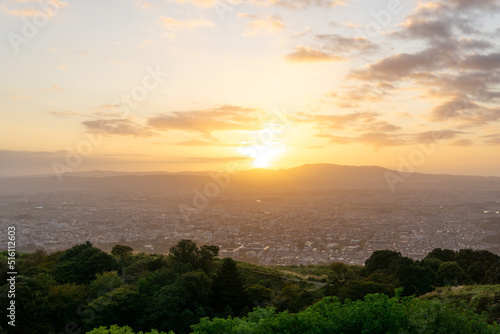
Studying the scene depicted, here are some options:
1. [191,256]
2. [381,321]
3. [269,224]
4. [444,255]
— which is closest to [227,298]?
[191,256]

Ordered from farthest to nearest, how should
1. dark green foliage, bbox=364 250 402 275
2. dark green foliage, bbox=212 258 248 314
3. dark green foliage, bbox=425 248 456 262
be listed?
dark green foliage, bbox=425 248 456 262
dark green foliage, bbox=364 250 402 275
dark green foliage, bbox=212 258 248 314

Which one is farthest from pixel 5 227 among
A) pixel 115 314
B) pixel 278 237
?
pixel 115 314

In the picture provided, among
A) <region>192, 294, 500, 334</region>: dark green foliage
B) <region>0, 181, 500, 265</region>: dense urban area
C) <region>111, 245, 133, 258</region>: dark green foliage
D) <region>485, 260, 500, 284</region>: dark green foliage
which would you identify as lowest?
<region>0, 181, 500, 265</region>: dense urban area

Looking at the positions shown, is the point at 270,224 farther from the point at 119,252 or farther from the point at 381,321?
the point at 381,321

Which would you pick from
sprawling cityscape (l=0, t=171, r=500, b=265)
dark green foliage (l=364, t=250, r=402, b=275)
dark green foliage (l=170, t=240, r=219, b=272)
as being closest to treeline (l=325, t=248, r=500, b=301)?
dark green foliage (l=364, t=250, r=402, b=275)

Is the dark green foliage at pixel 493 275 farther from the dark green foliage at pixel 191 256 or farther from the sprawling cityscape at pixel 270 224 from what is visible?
the sprawling cityscape at pixel 270 224

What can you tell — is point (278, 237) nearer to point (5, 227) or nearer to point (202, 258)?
point (202, 258)

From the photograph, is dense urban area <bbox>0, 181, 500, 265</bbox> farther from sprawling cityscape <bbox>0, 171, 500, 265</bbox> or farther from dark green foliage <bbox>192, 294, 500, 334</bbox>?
dark green foliage <bbox>192, 294, 500, 334</bbox>
